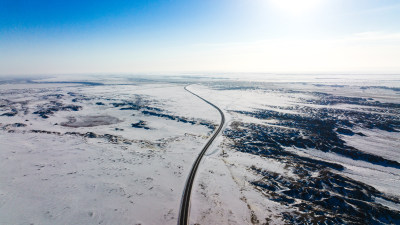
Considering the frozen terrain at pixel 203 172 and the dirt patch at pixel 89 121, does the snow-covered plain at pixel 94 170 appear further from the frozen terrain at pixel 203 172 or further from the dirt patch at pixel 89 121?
the dirt patch at pixel 89 121

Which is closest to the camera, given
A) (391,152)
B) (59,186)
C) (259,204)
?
(259,204)

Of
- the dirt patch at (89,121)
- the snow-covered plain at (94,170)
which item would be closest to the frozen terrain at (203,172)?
the snow-covered plain at (94,170)

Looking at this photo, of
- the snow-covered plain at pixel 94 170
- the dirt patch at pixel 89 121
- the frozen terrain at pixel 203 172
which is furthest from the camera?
the dirt patch at pixel 89 121

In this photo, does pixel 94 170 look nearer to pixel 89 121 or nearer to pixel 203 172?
pixel 203 172

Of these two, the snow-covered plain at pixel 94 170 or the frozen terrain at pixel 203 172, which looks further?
the frozen terrain at pixel 203 172

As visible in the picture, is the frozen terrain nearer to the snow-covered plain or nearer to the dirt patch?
the snow-covered plain

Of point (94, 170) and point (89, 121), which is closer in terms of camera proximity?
point (94, 170)

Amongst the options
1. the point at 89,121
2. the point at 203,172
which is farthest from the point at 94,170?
the point at 89,121

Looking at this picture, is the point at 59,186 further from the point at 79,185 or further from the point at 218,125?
the point at 218,125

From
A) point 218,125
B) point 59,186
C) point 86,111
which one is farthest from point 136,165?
point 86,111

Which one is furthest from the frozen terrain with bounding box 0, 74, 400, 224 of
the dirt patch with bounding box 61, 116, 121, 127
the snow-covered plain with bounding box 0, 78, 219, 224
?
the dirt patch with bounding box 61, 116, 121, 127

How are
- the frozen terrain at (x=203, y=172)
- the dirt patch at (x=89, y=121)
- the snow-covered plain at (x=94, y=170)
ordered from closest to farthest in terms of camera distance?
the snow-covered plain at (x=94, y=170), the frozen terrain at (x=203, y=172), the dirt patch at (x=89, y=121)
